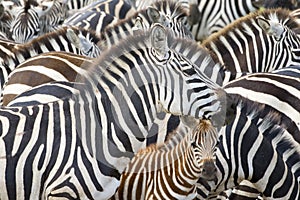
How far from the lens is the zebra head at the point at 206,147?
5684 millimetres

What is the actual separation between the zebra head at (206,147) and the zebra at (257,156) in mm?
307

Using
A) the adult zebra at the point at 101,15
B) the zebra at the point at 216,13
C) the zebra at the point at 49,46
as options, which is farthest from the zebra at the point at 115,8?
the zebra at the point at 49,46

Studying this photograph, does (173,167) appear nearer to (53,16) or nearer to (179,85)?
(179,85)

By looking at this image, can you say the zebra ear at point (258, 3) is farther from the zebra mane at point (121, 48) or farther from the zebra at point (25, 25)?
the zebra mane at point (121, 48)

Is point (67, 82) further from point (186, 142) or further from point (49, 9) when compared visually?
point (49, 9)

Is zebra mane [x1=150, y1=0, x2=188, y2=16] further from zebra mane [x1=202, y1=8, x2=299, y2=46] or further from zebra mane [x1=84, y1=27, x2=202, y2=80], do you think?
zebra mane [x1=84, y1=27, x2=202, y2=80]

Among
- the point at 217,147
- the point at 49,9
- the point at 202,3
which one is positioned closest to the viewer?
the point at 217,147

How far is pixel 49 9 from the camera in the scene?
11172mm

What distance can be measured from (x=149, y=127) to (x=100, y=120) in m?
0.37

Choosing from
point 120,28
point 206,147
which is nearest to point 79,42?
point 120,28

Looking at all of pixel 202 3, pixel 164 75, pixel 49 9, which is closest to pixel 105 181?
pixel 164 75

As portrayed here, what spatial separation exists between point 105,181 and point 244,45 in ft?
11.2

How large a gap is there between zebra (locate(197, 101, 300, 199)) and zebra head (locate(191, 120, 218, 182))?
31 centimetres

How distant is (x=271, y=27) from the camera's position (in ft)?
28.0
